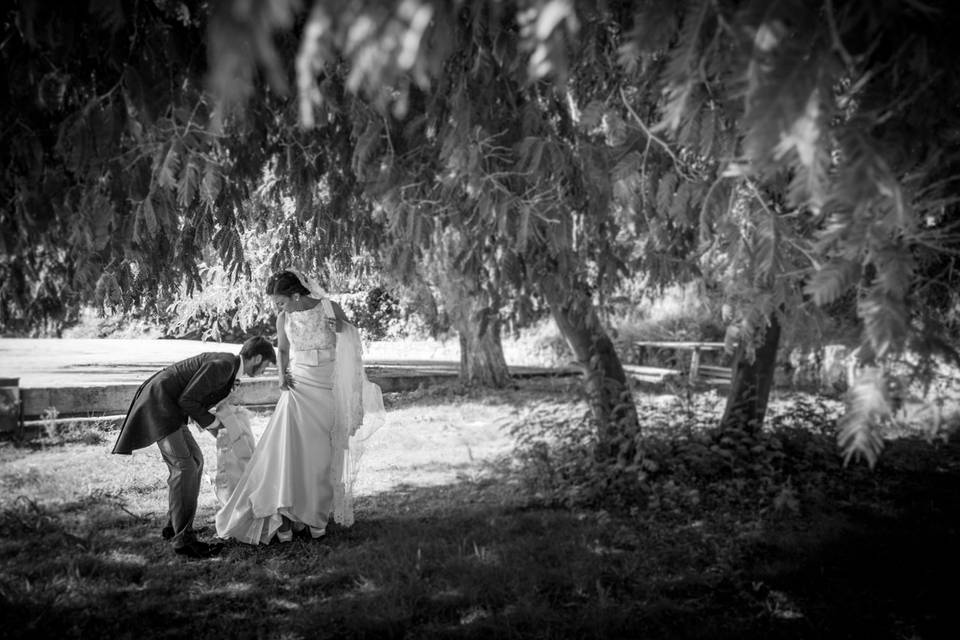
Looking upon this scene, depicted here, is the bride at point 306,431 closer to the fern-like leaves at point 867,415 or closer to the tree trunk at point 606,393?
the tree trunk at point 606,393

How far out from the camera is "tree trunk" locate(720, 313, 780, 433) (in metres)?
6.38

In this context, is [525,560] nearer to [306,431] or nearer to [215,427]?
[306,431]

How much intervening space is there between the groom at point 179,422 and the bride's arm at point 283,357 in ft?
1.41

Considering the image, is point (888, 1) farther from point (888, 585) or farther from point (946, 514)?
point (946, 514)

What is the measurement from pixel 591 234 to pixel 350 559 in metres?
2.79

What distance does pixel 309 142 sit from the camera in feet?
10.8

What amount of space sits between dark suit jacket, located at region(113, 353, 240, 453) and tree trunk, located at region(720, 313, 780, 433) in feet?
16.7

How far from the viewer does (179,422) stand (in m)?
4.33

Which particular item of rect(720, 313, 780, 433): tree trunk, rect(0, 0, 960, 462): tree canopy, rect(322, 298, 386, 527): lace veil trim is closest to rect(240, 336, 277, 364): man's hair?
rect(322, 298, 386, 527): lace veil trim

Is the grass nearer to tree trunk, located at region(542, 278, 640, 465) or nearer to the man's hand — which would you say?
tree trunk, located at region(542, 278, 640, 465)

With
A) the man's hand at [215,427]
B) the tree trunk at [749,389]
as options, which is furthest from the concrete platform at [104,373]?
the man's hand at [215,427]

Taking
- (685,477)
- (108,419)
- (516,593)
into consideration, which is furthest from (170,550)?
(108,419)

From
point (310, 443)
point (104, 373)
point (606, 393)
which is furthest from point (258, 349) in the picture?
point (104, 373)

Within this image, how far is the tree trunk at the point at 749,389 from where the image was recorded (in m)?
6.38
